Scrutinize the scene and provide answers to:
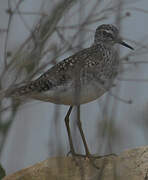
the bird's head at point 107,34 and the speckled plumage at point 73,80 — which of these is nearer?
the speckled plumage at point 73,80

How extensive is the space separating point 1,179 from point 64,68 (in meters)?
1.65

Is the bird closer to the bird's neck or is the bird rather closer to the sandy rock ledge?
the bird's neck

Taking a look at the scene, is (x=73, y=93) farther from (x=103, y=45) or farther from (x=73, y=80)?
(x=103, y=45)

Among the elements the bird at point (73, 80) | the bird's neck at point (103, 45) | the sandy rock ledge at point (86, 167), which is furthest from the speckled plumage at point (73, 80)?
the sandy rock ledge at point (86, 167)

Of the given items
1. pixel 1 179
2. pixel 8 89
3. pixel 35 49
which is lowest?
pixel 1 179

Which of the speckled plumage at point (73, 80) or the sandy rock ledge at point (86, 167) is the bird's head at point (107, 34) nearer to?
the speckled plumage at point (73, 80)

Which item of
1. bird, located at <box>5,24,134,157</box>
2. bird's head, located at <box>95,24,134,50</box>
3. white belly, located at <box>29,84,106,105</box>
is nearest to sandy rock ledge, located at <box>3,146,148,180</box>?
bird, located at <box>5,24,134,157</box>

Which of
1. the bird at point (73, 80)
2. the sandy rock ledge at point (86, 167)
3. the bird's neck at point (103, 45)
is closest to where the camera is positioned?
the sandy rock ledge at point (86, 167)

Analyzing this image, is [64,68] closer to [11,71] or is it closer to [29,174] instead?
[29,174]

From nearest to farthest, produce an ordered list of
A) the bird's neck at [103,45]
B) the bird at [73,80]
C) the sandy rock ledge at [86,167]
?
the sandy rock ledge at [86,167], the bird at [73,80], the bird's neck at [103,45]

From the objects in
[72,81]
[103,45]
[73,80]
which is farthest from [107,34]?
[73,80]

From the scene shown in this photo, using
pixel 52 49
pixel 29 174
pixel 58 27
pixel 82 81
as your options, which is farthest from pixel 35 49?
pixel 29 174

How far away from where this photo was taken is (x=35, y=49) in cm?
464

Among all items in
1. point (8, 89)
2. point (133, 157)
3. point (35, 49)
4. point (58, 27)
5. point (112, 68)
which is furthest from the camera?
point (112, 68)
